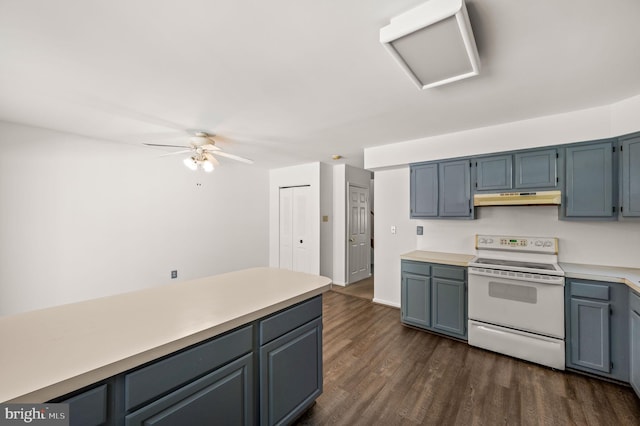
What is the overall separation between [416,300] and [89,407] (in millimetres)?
3081

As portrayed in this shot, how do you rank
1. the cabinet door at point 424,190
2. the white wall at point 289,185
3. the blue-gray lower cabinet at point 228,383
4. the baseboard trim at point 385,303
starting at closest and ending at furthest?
the blue-gray lower cabinet at point 228,383 < the cabinet door at point 424,190 < the baseboard trim at point 385,303 < the white wall at point 289,185

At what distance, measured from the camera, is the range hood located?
254cm

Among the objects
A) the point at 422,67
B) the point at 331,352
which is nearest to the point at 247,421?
the point at 331,352

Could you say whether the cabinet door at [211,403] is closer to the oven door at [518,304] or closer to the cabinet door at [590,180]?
the oven door at [518,304]

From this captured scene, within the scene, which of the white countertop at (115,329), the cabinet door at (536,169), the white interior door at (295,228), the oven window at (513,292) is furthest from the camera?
the white interior door at (295,228)

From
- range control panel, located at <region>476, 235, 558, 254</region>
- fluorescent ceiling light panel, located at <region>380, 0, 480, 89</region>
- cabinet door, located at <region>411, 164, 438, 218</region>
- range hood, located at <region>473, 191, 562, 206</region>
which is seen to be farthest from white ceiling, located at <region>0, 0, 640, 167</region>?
range control panel, located at <region>476, 235, 558, 254</region>

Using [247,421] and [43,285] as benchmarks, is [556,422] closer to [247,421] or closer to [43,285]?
[247,421]

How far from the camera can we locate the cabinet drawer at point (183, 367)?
38.9 inches

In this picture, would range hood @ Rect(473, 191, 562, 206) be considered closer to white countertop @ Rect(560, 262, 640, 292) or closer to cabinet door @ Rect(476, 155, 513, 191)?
cabinet door @ Rect(476, 155, 513, 191)

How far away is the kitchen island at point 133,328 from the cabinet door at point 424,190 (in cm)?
207

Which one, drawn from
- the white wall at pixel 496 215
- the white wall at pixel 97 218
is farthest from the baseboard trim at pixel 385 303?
the white wall at pixel 97 218

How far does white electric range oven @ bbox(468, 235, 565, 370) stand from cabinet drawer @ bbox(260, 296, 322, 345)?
193 centimetres

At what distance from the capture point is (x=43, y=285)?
3.08 m

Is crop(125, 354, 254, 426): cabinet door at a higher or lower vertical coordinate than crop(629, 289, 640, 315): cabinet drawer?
lower
